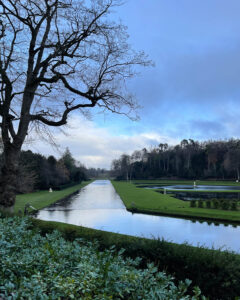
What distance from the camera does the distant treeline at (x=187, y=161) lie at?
251 feet

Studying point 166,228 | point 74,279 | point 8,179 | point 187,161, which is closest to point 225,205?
point 166,228

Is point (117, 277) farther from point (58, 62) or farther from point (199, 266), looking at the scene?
point (58, 62)

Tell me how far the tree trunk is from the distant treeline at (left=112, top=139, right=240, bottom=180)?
7096 centimetres

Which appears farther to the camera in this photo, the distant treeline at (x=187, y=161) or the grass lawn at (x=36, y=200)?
the distant treeline at (x=187, y=161)

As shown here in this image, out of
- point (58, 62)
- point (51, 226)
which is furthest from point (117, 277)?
point (58, 62)

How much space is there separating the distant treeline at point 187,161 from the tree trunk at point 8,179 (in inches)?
2794

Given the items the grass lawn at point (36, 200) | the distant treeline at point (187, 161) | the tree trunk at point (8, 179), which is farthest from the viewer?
the distant treeline at point (187, 161)

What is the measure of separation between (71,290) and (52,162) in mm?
51431

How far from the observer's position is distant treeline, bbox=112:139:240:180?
76.4m

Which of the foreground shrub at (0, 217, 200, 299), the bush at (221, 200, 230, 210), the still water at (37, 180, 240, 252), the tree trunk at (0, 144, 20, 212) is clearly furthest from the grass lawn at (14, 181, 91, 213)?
the foreground shrub at (0, 217, 200, 299)

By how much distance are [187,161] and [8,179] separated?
85.4m

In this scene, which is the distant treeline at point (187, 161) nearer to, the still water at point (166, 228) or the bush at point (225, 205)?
the bush at point (225, 205)

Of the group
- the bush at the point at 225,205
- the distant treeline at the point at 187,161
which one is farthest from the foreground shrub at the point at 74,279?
the distant treeline at the point at 187,161

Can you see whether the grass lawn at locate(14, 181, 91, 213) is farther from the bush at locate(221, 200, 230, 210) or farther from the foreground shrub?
the foreground shrub
